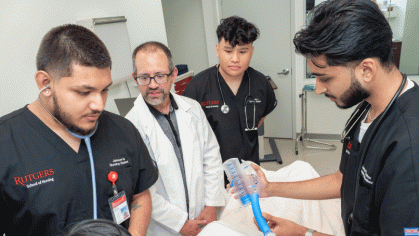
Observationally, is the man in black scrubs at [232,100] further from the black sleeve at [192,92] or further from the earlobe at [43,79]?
the earlobe at [43,79]

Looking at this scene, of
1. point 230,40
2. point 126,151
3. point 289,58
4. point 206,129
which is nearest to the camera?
point 126,151

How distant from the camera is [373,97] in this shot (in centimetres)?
85

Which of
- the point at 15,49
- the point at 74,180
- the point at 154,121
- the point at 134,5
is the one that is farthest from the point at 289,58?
the point at 74,180

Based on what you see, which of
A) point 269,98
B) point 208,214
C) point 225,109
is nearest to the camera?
point 208,214

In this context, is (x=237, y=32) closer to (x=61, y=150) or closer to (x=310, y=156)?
(x=61, y=150)

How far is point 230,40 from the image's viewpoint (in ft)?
5.64

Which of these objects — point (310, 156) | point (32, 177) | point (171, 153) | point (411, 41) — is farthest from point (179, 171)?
point (411, 41)

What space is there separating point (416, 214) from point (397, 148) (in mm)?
169

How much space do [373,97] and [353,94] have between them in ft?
0.20

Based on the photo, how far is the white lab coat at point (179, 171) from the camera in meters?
1.32

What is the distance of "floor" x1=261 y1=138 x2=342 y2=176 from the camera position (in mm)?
3139

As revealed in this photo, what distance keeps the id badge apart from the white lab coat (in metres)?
0.29

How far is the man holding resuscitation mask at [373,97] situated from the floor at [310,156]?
7.61ft

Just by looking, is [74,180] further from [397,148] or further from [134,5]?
[134,5]
